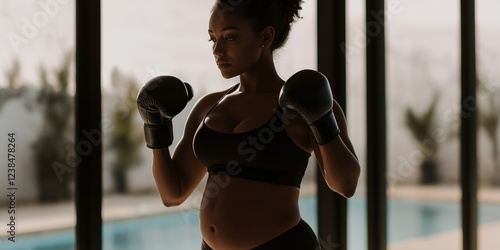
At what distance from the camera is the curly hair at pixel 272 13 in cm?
127

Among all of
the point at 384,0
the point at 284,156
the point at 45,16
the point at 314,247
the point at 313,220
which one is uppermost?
the point at 384,0

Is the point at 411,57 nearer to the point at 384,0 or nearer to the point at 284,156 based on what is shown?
the point at 384,0

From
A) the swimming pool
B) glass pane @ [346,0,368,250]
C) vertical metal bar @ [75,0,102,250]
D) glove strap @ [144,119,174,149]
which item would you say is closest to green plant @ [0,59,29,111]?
vertical metal bar @ [75,0,102,250]

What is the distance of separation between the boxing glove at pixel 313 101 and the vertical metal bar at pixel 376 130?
1.56 m

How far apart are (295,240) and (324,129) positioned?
0.97 feet

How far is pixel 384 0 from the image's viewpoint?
267 cm

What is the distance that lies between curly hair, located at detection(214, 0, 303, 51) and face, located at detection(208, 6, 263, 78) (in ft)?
0.06

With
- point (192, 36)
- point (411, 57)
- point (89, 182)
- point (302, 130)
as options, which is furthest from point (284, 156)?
point (411, 57)

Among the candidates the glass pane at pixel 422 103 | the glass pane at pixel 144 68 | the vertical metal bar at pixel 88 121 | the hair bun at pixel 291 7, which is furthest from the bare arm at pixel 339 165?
the glass pane at pixel 422 103

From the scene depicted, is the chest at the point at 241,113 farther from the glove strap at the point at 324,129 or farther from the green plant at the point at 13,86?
the green plant at the point at 13,86

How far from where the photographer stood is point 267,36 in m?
1.32

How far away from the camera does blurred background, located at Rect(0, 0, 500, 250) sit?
1.84m

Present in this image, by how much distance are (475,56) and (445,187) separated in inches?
29.9

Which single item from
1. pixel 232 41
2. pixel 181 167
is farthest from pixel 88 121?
pixel 232 41
